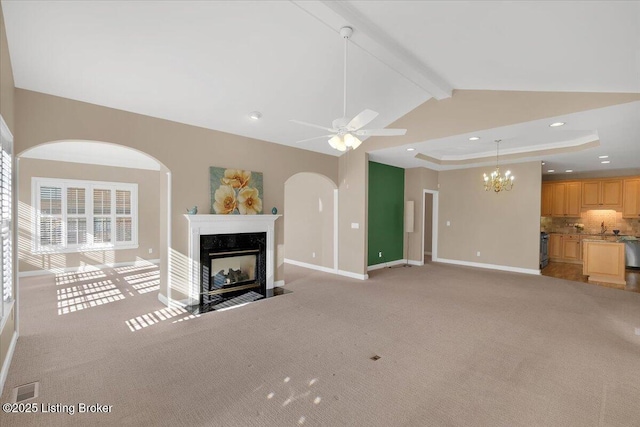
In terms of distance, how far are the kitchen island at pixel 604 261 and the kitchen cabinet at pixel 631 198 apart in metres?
2.27

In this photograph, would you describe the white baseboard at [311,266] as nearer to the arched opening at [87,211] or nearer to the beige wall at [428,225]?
the arched opening at [87,211]

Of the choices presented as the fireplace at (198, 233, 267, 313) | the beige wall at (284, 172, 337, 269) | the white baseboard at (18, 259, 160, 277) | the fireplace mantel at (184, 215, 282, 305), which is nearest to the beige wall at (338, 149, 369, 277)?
the beige wall at (284, 172, 337, 269)

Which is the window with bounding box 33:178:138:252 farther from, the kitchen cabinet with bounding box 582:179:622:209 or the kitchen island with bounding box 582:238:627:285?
the kitchen cabinet with bounding box 582:179:622:209

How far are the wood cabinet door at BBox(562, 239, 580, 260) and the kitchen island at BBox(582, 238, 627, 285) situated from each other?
2154 millimetres

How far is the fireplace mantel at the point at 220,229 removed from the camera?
4.32 meters

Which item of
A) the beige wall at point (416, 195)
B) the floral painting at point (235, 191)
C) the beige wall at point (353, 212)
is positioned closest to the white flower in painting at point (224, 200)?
the floral painting at point (235, 191)

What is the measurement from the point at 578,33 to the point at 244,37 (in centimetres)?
288

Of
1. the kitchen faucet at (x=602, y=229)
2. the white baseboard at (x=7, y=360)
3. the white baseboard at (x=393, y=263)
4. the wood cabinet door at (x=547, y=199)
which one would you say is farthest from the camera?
the wood cabinet door at (x=547, y=199)

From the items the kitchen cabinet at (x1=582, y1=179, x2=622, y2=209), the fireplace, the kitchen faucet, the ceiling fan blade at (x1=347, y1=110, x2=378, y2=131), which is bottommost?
the fireplace

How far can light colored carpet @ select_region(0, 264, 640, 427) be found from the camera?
6.81 ft

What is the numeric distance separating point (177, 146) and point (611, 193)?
1003 cm

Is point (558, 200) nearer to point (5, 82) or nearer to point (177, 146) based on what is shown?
point (177, 146)

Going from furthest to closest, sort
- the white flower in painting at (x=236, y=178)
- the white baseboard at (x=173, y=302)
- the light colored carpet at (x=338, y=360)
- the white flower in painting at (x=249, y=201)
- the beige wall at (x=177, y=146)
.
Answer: the white flower in painting at (x=249, y=201), the white flower in painting at (x=236, y=178), the white baseboard at (x=173, y=302), the beige wall at (x=177, y=146), the light colored carpet at (x=338, y=360)

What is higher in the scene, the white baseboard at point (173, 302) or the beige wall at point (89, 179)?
the beige wall at point (89, 179)
